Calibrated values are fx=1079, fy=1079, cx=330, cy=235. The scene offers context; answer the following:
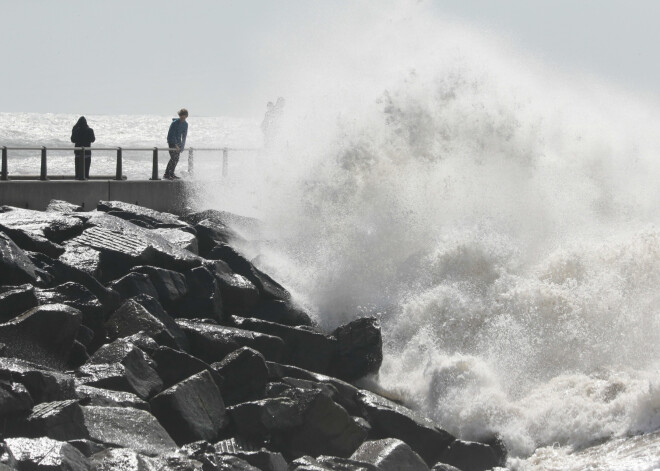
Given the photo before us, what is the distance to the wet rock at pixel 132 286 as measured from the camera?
11344mm

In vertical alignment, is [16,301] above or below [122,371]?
above

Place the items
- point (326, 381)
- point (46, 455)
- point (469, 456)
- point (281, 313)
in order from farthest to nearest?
1. point (281, 313)
2. point (326, 381)
3. point (469, 456)
4. point (46, 455)

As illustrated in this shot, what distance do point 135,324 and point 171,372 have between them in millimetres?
1114

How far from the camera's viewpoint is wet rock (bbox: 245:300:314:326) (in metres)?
12.5

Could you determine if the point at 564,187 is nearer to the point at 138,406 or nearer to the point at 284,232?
the point at 284,232

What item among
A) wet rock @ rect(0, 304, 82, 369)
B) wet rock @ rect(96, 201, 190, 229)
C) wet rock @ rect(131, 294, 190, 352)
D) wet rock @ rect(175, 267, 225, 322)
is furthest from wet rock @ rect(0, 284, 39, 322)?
wet rock @ rect(96, 201, 190, 229)

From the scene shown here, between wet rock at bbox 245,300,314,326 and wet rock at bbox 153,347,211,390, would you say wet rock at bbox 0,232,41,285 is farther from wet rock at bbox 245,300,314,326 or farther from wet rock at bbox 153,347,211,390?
wet rock at bbox 245,300,314,326

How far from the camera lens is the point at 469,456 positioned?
9008mm

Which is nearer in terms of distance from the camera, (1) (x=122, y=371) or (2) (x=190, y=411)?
(2) (x=190, y=411)

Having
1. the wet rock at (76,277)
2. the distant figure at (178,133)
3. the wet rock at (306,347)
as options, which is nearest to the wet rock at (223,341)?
the wet rock at (306,347)

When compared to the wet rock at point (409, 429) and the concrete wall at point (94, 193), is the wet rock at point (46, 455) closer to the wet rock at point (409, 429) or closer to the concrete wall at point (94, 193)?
the wet rock at point (409, 429)

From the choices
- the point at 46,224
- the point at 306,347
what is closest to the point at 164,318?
the point at 306,347

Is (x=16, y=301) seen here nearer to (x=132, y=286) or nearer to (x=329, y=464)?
(x=132, y=286)

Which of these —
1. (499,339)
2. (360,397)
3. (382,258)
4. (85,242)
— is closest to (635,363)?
(499,339)
